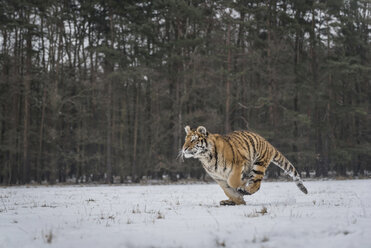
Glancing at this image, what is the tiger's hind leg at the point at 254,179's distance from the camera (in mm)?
8133

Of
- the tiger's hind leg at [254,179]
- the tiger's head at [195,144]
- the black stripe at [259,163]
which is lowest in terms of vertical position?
the tiger's hind leg at [254,179]

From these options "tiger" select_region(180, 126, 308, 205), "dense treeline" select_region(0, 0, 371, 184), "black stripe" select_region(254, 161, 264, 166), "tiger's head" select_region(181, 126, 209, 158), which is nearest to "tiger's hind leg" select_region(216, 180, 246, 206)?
"tiger" select_region(180, 126, 308, 205)

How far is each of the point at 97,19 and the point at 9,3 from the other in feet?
20.8

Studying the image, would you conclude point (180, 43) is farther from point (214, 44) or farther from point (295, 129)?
point (295, 129)

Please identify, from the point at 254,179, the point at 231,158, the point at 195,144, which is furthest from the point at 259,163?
the point at 195,144

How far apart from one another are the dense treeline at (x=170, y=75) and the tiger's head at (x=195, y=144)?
16873 millimetres

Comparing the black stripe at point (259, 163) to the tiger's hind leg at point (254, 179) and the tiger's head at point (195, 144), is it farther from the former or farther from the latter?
the tiger's head at point (195, 144)

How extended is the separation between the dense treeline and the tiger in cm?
1597

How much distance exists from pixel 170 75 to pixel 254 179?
64.6ft

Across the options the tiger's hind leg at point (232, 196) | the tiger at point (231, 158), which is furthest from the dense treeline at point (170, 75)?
the tiger's hind leg at point (232, 196)

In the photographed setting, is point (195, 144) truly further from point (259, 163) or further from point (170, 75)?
point (170, 75)

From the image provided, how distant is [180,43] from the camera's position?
1021 inches

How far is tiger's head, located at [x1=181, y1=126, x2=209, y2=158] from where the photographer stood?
7.85 m

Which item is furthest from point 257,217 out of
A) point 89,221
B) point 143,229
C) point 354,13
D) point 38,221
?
point 354,13
